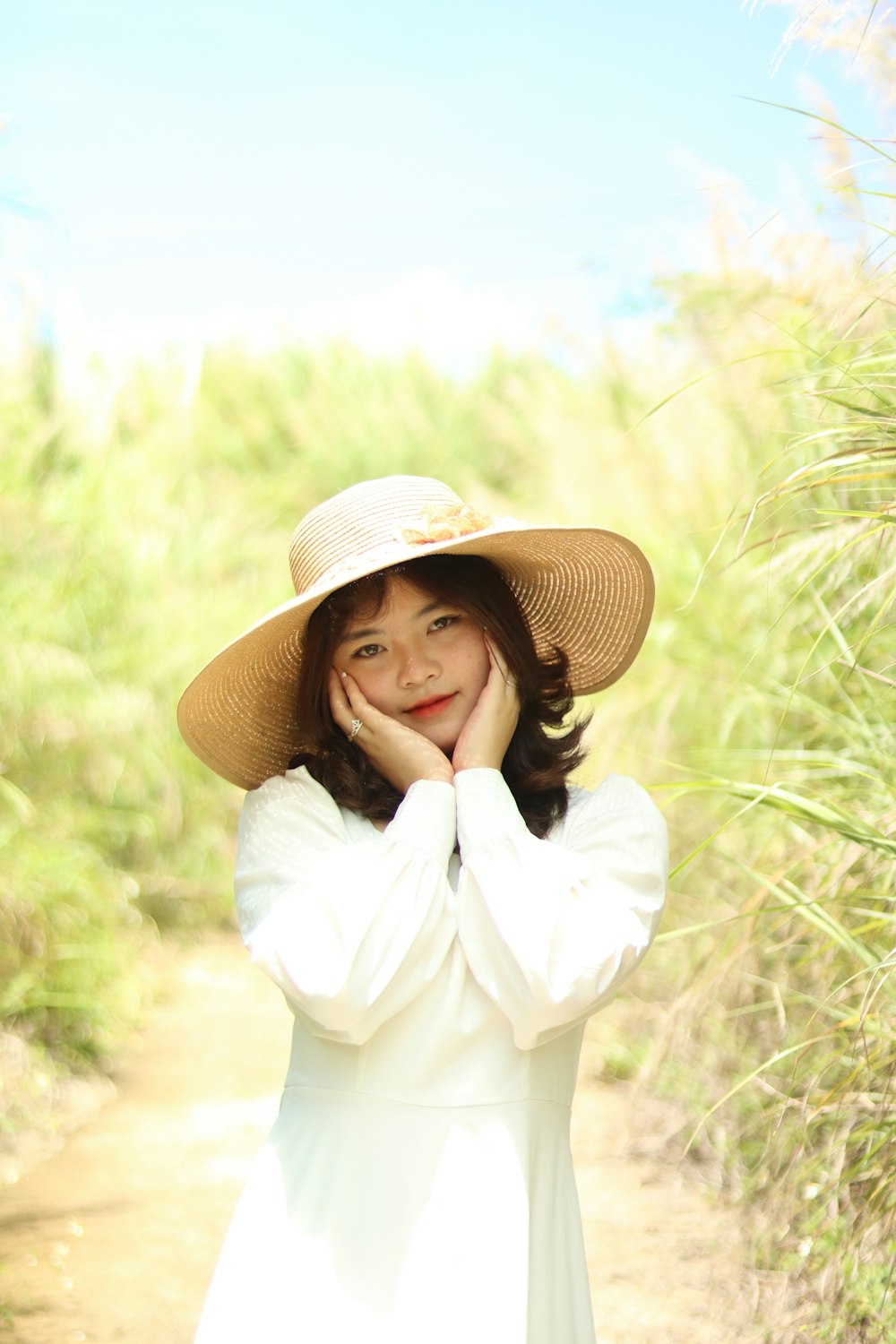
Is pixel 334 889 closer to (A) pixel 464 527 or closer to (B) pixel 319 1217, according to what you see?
(B) pixel 319 1217

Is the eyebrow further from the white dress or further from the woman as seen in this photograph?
the white dress

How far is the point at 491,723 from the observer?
1.89 meters

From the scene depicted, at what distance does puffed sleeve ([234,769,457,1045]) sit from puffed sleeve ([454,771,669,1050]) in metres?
0.04

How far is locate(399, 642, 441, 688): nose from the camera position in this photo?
191 centimetres

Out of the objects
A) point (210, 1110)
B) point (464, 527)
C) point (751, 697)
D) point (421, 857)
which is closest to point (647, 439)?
point (751, 697)

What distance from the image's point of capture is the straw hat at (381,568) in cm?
192

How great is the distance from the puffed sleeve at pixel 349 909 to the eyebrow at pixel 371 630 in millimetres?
234

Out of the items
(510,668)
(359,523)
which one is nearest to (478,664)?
(510,668)

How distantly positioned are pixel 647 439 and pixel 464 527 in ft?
10.1

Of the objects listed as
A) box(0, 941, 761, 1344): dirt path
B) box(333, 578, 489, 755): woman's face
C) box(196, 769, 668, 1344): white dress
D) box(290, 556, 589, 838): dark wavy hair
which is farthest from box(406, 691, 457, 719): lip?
box(0, 941, 761, 1344): dirt path

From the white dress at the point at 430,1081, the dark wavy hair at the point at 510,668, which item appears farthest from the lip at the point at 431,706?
the white dress at the point at 430,1081

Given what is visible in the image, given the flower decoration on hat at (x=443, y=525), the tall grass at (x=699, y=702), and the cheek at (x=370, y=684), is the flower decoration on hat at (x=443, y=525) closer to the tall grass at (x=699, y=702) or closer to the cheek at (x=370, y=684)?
the cheek at (x=370, y=684)

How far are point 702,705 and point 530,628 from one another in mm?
2053

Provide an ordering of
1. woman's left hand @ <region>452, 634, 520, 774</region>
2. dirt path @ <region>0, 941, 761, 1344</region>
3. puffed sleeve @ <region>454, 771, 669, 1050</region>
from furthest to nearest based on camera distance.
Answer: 1. dirt path @ <region>0, 941, 761, 1344</region>
2. woman's left hand @ <region>452, 634, 520, 774</region>
3. puffed sleeve @ <region>454, 771, 669, 1050</region>
